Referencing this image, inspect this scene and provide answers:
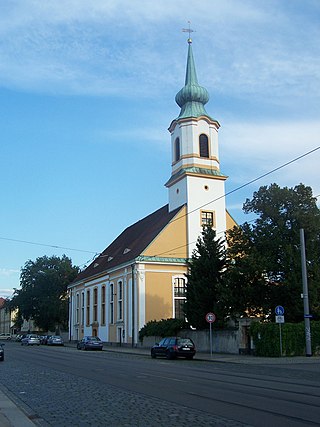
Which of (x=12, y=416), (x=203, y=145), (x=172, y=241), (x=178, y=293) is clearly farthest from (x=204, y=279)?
(x=12, y=416)

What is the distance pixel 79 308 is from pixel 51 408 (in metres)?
61.8

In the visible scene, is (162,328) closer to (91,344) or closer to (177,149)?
(91,344)

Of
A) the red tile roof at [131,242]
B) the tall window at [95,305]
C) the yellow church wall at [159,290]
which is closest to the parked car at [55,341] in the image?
the tall window at [95,305]

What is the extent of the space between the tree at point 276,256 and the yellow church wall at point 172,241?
1567 cm

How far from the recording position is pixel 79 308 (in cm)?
7212

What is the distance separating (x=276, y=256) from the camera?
1410 inches

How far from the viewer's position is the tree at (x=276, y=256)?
34781 millimetres

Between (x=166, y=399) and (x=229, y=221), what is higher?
(x=229, y=221)

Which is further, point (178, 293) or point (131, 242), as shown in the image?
point (131, 242)

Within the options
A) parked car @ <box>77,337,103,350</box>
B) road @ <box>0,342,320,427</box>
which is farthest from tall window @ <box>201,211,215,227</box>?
road @ <box>0,342,320,427</box>

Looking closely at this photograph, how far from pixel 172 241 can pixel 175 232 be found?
925 mm

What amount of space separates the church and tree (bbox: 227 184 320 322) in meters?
15.7

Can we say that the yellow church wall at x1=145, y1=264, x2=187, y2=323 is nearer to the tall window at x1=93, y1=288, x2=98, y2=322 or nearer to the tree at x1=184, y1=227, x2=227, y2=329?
the tree at x1=184, y1=227, x2=227, y2=329

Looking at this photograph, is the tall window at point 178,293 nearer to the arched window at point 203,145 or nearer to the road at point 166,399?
the arched window at point 203,145
